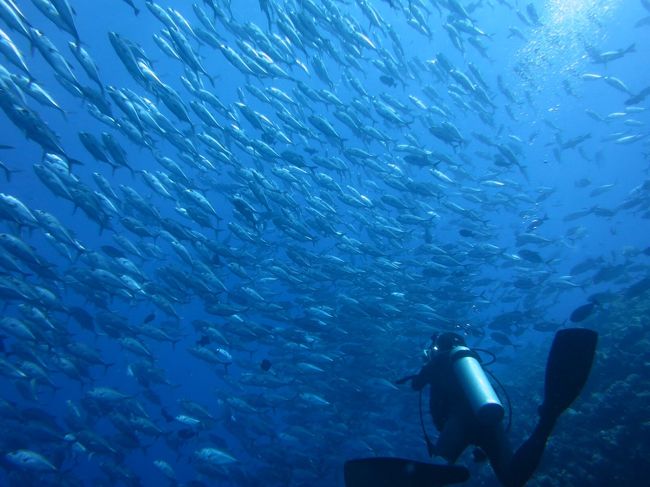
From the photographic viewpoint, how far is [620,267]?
12664 mm

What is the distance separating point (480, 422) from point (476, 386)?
271 millimetres

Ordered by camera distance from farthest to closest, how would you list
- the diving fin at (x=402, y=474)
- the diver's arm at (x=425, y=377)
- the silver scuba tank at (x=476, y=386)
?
the diver's arm at (x=425, y=377)
the silver scuba tank at (x=476, y=386)
the diving fin at (x=402, y=474)

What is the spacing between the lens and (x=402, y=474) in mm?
3018

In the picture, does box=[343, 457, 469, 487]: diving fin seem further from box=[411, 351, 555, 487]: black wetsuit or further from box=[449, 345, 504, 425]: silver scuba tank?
box=[449, 345, 504, 425]: silver scuba tank

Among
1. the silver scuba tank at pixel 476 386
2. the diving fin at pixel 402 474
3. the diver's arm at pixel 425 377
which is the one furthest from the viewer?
the diver's arm at pixel 425 377

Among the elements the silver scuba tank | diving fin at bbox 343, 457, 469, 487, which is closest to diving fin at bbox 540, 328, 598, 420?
the silver scuba tank

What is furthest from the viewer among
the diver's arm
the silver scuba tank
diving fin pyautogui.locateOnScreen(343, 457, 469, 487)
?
the diver's arm

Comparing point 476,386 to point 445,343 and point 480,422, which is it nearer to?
point 480,422

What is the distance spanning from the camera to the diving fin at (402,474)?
299 centimetres

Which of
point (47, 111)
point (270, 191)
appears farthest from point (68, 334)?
point (47, 111)

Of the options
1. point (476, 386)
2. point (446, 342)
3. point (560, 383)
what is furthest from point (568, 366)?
point (446, 342)

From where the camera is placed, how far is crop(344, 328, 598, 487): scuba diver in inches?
119

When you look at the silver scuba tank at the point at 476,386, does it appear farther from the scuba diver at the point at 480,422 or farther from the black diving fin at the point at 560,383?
the black diving fin at the point at 560,383

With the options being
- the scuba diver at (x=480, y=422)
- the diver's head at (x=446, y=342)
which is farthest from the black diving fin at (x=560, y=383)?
the diver's head at (x=446, y=342)
